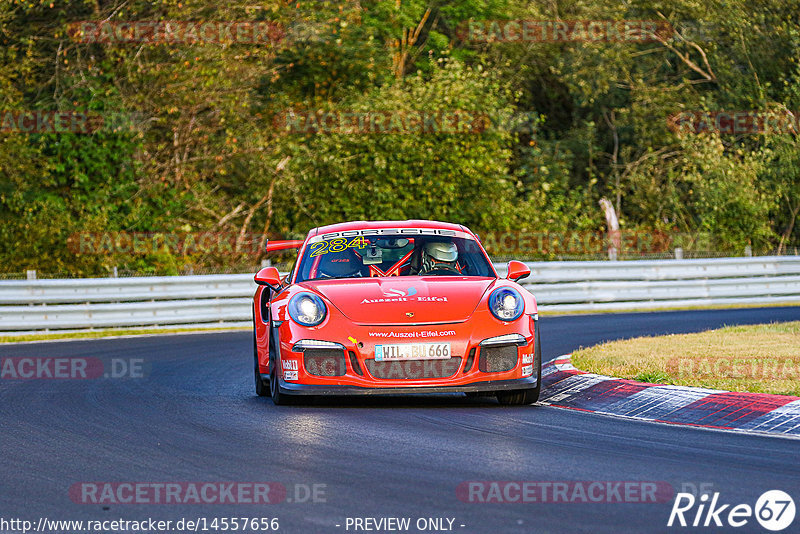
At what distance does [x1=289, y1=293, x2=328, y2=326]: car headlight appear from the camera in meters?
9.61

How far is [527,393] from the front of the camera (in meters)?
9.81

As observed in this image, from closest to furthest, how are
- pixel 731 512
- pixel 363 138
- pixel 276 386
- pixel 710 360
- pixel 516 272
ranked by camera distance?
pixel 731 512
pixel 276 386
pixel 516 272
pixel 710 360
pixel 363 138

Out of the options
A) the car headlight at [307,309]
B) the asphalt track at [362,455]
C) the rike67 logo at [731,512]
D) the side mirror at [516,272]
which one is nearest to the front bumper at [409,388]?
the asphalt track at [362,455]

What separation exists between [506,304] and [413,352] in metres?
0.83

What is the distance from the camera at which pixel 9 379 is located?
521 inches

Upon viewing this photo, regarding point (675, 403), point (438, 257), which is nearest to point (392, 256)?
point (438, 257)

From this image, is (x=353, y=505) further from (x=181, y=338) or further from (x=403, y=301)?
(x=181, y=338)

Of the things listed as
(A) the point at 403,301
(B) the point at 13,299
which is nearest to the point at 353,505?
(A) the point at 403,301

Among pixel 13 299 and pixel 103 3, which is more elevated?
pixel 103 3

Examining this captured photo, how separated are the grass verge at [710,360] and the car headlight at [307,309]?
8.28 ft

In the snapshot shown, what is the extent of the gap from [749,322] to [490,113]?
12.8 metres

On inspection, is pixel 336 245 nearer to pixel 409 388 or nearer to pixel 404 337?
pixel 404 337

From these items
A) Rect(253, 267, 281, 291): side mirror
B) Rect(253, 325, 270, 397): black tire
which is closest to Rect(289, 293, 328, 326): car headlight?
Rect(253, 267, 281, 291): side mirror

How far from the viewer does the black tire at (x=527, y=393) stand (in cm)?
972
